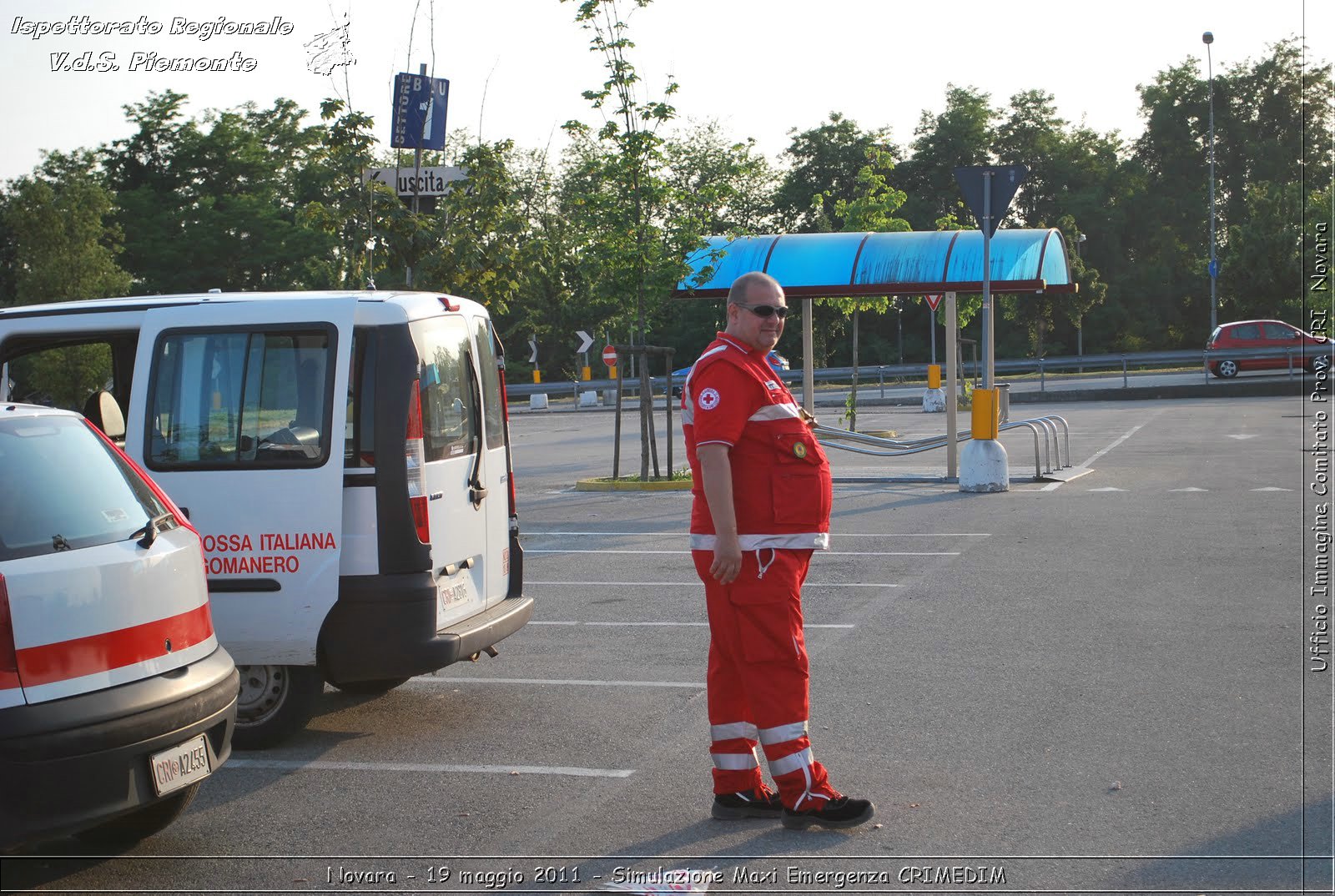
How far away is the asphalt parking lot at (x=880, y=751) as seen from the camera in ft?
15.1

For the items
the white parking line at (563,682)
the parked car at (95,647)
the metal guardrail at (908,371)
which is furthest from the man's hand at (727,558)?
the metal guardrail at (908,371)

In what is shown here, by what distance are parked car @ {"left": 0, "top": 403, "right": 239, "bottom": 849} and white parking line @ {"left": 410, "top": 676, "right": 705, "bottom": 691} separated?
98.3 inches

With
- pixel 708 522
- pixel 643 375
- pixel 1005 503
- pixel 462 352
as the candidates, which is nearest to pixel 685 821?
pixel 708 522

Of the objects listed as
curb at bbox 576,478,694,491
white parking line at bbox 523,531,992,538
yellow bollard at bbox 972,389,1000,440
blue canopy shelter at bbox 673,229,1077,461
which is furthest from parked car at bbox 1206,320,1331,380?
white parking line at bbox 523,531,992,538

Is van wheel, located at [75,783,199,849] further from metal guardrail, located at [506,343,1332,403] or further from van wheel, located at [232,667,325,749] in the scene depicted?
metal guardrail, located at [506,343,1332,403]

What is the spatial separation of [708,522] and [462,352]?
216cm

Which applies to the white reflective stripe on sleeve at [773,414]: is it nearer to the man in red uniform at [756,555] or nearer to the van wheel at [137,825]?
the man in red uniform at [756,555]

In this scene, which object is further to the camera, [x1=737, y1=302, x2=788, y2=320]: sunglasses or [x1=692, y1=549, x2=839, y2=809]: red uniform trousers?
[x1=737, y1=302, x2=788, y2=320]: sunglasses

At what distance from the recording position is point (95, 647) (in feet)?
14.3

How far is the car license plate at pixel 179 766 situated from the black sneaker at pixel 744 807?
186cm

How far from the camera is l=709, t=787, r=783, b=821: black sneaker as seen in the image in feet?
16.5

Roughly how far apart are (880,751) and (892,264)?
593 inches

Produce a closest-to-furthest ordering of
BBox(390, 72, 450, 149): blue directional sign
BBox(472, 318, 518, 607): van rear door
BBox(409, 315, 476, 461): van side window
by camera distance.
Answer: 1. BBox(409, 315, 476, 461): van side window
2. BBox(472, 318, 518, 607): van rear door
3. BBox(390, 72, 450, 149): blue directional sign

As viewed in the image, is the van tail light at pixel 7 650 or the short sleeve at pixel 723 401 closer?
the van tail light at pixel 7 650
